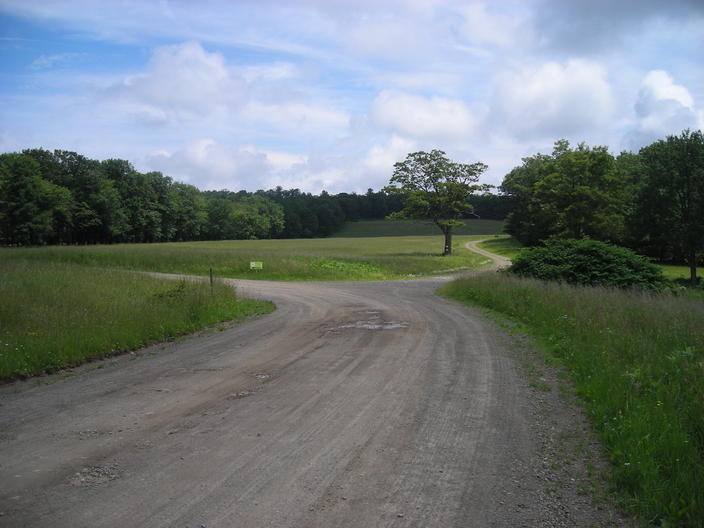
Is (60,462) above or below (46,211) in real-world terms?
below

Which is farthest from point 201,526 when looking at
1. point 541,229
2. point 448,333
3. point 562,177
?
point 541,229

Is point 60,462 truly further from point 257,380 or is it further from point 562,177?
point 562,177

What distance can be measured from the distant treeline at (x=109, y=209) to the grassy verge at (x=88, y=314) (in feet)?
174

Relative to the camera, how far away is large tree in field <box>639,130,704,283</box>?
39.7m

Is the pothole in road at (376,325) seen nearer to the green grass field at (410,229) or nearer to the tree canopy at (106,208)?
the tree canopy at (106,208)

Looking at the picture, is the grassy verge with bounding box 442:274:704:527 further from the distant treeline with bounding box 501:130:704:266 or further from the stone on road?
the distant treeline with bounding box 501:130:704:266

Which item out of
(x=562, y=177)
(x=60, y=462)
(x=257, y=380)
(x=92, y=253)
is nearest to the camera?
(x=60, y=462)

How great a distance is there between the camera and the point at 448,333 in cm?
1205

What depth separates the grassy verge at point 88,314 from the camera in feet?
29.3

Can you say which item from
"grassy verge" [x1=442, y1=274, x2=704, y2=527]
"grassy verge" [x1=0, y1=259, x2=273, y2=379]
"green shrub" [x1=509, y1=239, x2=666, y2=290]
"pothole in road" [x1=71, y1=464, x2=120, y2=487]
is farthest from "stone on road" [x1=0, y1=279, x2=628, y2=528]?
"green shrub" [x1=509, y1=239, x2=666, y2=290]

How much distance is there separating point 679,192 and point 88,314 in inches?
1774

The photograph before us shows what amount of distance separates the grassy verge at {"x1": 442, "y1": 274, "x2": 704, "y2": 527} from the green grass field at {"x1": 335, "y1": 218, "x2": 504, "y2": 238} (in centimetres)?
9883

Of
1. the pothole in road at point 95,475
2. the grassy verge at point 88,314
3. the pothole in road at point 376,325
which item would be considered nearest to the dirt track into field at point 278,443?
the pothole in road at point 95,475

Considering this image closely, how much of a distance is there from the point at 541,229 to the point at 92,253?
55847 millimetres
